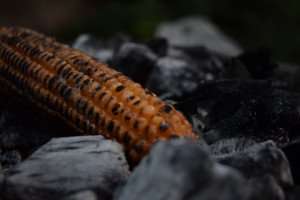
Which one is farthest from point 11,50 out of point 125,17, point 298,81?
point 125,17

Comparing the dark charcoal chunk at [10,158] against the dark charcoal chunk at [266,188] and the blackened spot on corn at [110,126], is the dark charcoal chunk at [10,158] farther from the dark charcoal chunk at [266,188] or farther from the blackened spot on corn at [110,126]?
the dark charcoal chunk at [266,188]

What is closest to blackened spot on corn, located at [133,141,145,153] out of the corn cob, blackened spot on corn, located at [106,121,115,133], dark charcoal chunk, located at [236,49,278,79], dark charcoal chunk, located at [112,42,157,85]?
the corn cob

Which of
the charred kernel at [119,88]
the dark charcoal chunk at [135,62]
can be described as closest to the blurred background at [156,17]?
the dark charcoal chunk at [135,62]

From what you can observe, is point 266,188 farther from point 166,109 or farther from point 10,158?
point 10,158

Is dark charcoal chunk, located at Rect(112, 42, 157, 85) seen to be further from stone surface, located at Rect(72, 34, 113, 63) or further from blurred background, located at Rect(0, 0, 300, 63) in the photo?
blurred background, located at Rect(0, 0, 300, 63)

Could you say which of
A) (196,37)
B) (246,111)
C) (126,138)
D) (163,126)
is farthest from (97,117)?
(196,37)

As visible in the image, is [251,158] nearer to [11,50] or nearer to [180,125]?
[180,125]
